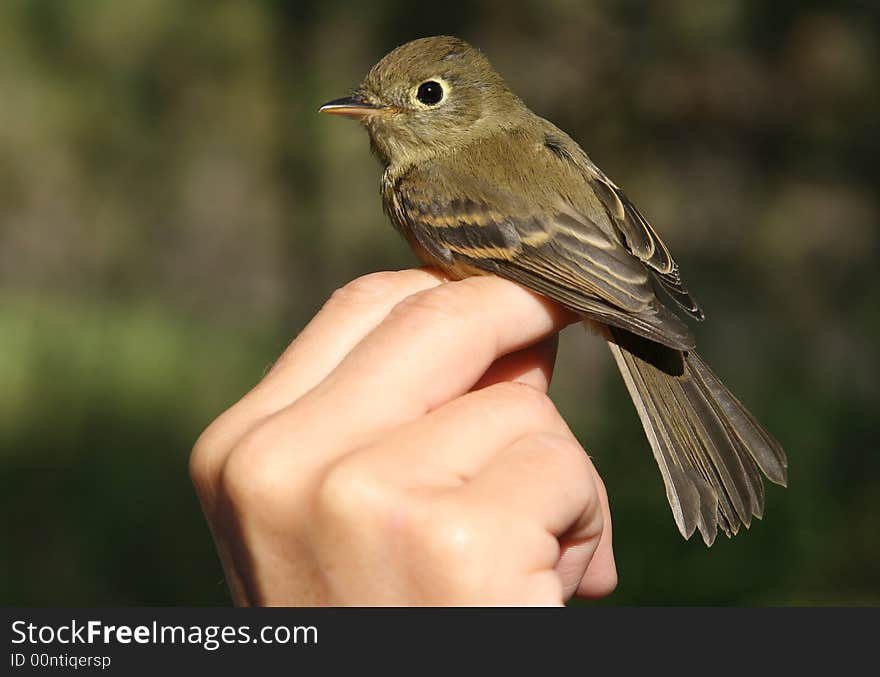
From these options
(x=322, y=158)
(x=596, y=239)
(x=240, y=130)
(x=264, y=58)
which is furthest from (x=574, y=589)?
(x=240, y=130)

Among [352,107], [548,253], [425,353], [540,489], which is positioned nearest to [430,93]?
[352,107]

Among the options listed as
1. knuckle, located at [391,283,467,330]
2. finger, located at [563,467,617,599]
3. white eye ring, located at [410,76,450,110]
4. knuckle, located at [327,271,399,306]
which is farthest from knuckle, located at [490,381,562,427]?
white eye ring, located at [410,76,450,110]

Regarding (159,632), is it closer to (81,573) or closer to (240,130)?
(81,573)

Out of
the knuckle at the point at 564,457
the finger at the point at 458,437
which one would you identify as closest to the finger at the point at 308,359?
the finger at the point at 458,437

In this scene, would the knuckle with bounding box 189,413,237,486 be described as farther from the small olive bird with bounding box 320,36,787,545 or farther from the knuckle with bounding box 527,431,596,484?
the small olive bird with bounding box 320,36,787,545

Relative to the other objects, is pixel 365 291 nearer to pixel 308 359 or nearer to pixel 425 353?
pixel 308 359
